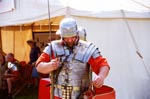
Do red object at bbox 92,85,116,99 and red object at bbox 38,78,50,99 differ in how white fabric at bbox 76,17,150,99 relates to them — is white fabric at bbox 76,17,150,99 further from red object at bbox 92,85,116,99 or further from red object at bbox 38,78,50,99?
red object at bbox 92,85,116,99

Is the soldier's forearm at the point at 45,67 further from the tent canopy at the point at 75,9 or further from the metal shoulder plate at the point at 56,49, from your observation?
the tent canopy at the point at 75,9

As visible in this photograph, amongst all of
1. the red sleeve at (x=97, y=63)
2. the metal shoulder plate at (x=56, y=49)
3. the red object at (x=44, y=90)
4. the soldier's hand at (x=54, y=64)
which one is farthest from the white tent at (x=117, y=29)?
the soldier's hand at (x=54, y=64)

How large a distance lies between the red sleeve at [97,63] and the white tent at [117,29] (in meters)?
2.86

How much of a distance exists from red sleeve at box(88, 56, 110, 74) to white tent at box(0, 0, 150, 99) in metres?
2.86

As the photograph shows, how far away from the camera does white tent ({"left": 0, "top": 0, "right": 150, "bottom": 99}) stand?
665 cm

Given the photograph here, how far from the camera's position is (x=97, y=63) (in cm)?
354

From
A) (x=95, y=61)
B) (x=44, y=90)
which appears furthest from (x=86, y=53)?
(x=44, y=90)

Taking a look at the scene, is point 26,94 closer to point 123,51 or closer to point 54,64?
point 123,51

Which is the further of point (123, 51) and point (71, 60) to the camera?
point (123, 51)

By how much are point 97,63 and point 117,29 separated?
3496mm

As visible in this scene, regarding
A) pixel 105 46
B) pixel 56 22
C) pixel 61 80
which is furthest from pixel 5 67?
pixel 61 80

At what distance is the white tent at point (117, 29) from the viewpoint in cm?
665

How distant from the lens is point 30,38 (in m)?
12.2

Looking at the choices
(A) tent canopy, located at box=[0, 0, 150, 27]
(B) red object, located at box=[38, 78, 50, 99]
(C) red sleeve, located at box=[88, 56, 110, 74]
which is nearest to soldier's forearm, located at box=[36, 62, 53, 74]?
(C) red sleeve, located at box=[88, 56, 110, 74]
